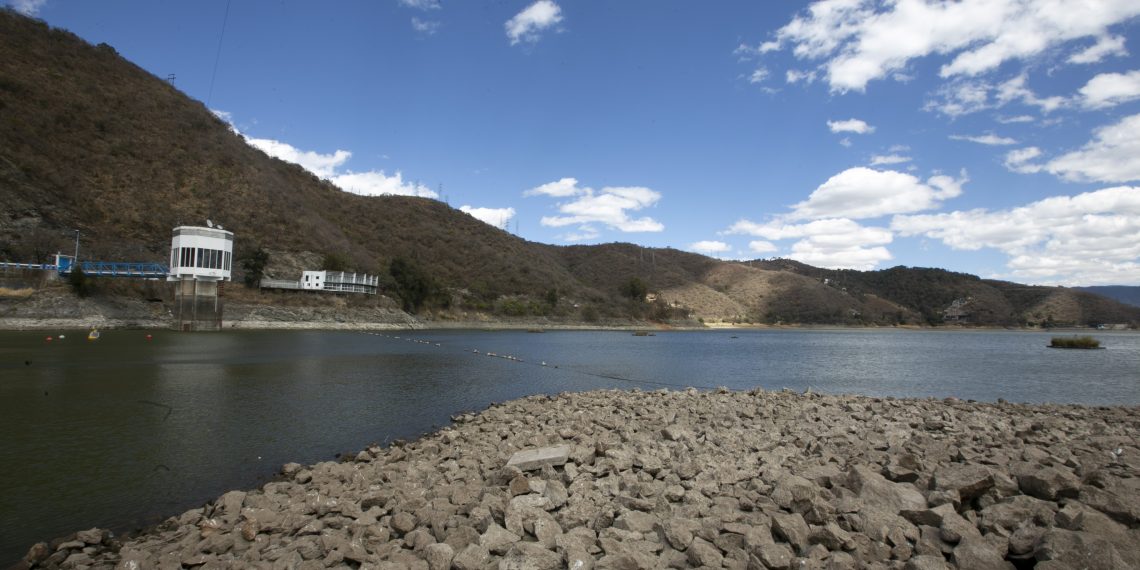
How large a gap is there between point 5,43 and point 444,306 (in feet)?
224

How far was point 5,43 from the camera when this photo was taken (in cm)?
Result: 7344

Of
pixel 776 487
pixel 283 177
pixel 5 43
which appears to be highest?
pixel 5 43

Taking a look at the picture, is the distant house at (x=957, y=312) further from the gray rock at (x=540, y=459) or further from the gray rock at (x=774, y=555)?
the gray rock at (x=774, y=555)

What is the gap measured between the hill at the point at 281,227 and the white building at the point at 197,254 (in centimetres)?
741

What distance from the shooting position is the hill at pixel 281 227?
58.6m

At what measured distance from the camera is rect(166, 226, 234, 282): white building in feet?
170

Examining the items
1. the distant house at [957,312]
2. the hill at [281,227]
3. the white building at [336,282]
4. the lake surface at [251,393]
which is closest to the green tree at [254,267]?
the hill at [281,227]

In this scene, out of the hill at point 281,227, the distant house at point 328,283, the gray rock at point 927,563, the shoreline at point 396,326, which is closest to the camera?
the gray rock at point 927,563

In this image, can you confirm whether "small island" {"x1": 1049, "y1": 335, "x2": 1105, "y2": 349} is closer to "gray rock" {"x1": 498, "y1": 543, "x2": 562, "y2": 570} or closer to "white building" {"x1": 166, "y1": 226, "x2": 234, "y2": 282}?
"gray rock" {"x1": 498, "y1": 543, "x2": 562, "y2": 570}

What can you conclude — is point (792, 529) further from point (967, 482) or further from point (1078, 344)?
point (1078, 344)

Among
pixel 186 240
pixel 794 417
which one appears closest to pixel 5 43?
pixel 186 240

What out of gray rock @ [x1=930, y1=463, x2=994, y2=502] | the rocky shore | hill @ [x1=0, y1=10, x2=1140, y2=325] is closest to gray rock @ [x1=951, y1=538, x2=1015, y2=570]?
the rocky shore

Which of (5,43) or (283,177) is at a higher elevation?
(5,43)

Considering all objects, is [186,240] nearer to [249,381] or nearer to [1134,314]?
[249,381]
